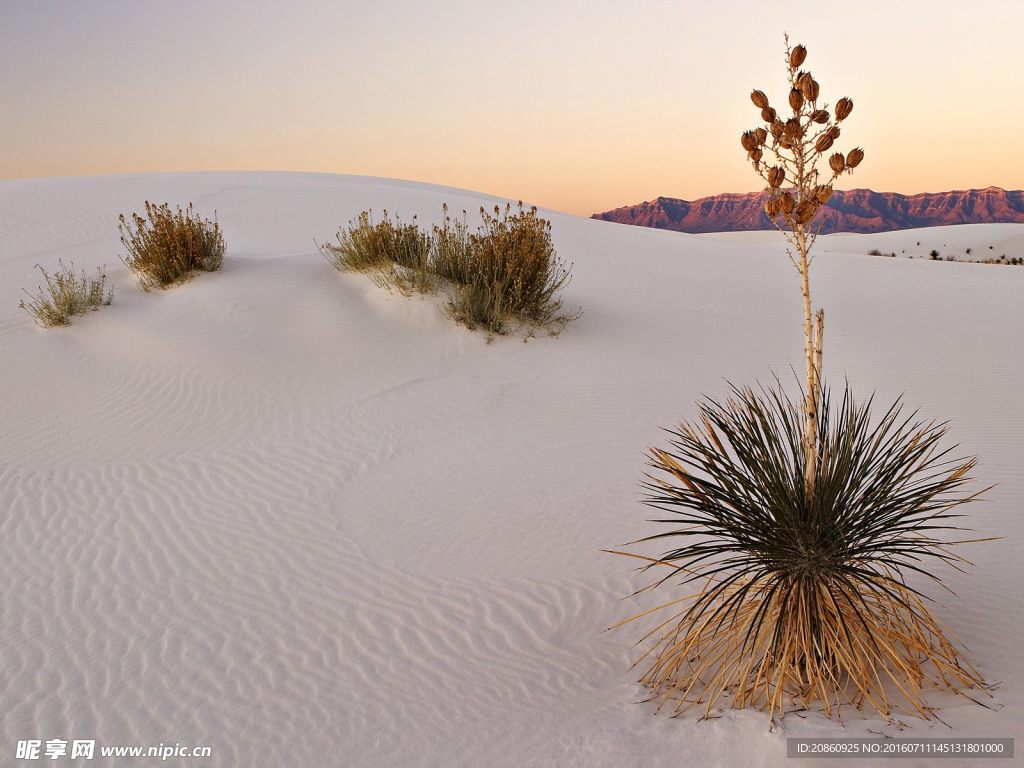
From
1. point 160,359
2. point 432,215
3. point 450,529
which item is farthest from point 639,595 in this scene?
point 432,215

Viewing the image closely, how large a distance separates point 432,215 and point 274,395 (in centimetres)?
1173

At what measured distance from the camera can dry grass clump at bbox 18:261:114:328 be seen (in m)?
9.62

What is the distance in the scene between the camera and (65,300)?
9.73 meters

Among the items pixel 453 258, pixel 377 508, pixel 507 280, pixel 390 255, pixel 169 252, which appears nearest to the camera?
pixel 377 508

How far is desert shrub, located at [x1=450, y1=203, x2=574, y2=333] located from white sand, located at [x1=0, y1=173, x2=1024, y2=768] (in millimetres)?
415

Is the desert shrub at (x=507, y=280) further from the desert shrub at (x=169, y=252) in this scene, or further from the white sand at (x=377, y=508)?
the desert shrub at (x=169, y=252)

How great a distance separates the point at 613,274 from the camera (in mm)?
14586

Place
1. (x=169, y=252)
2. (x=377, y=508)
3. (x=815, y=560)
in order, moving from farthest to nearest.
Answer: (x=169, y=252) → (x=377, y=508) → (x=815, y=560)

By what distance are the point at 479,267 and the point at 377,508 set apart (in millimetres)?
5199

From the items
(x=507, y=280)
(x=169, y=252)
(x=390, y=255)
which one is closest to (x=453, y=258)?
(x=390, y=255)

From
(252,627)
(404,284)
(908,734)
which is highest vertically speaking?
(404,284)

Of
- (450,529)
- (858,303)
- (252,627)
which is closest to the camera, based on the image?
(252,627)

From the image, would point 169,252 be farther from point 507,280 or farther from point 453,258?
point 507,280

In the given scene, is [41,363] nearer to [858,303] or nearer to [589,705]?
[589,705]
